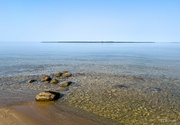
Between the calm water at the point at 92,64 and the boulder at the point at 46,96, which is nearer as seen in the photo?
the boulder at the point at 46,96

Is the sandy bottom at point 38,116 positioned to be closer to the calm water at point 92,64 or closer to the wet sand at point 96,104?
the wet sand at point 96,104

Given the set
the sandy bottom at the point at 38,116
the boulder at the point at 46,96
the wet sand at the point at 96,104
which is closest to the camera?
the sandy bottom at the point at 38,116

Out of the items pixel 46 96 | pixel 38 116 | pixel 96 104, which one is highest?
pixel 46 96

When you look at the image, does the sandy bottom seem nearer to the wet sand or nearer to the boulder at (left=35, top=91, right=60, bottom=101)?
the wet sand

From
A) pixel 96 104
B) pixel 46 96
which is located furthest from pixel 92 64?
pixel 96 104

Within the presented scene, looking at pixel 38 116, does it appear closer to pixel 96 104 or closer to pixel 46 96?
pixel 46 96

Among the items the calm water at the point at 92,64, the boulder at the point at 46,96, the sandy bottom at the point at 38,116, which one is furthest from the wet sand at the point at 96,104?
the calm water at the point at 92,64

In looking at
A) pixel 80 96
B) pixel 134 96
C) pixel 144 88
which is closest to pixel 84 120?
pixel 80 96

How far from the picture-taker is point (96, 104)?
14633mm

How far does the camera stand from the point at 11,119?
36.2ft

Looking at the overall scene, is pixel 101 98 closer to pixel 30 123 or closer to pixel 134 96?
pixel 134 96

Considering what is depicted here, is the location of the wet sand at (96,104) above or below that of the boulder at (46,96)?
below

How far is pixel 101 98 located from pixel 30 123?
23.3 feet

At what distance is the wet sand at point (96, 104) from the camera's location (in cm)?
1153
